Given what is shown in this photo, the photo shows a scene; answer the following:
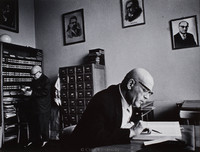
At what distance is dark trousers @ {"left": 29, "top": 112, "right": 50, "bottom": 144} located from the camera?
4.39 metres

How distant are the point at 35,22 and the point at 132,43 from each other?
3.22 metres

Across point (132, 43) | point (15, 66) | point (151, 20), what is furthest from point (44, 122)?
point (151, 20)

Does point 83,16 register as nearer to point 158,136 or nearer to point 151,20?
point 151,20

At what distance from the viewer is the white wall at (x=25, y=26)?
5.71m

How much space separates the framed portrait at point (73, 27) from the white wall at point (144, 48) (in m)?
0.13

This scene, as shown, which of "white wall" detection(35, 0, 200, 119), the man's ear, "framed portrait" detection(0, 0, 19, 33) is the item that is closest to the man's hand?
the man's ear

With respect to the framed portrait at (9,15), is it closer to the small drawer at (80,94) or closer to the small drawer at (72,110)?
the small drawer at (80,94)

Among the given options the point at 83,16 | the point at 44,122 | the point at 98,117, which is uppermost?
the point at 83,16

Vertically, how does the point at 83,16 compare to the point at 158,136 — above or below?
above

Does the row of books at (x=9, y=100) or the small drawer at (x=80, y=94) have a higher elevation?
the small drawer at (x=80, y=94)

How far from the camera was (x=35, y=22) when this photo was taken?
6285 millimetres

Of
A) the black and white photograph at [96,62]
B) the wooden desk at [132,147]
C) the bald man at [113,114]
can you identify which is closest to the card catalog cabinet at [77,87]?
the black and white photograph at [96,62]

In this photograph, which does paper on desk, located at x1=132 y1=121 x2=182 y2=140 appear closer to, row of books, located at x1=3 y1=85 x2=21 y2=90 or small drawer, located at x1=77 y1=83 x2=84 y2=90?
small drawer, located at x1=77 y1=83 x2=84 y2=90

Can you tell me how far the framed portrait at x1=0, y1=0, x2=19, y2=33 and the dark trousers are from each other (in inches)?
99.9
